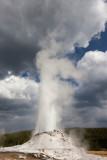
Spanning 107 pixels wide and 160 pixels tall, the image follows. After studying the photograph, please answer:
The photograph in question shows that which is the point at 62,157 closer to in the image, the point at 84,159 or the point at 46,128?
the point at 84,159

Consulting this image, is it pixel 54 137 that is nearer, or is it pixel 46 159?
pixel 46 159

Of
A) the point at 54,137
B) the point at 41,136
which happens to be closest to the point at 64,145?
the point at 54,137

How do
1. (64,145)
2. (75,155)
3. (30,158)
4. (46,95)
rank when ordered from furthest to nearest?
(46,95) → (64,145) → (75,155) → (30,158)

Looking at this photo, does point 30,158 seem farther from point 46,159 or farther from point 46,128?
point 46,128

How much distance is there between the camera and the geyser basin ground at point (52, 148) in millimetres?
30703

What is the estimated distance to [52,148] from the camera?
109 ft

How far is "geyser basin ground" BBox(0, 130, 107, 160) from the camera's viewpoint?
3070cm

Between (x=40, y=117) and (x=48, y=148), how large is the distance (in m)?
9.03

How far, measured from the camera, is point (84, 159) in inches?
1197

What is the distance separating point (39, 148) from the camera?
3394 centimetres

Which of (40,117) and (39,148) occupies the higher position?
(40,117)

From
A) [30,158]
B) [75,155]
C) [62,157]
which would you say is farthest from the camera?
[75,155]

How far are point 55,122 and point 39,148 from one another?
8.91 m

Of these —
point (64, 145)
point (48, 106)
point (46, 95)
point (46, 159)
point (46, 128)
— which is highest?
point (46, 95)
